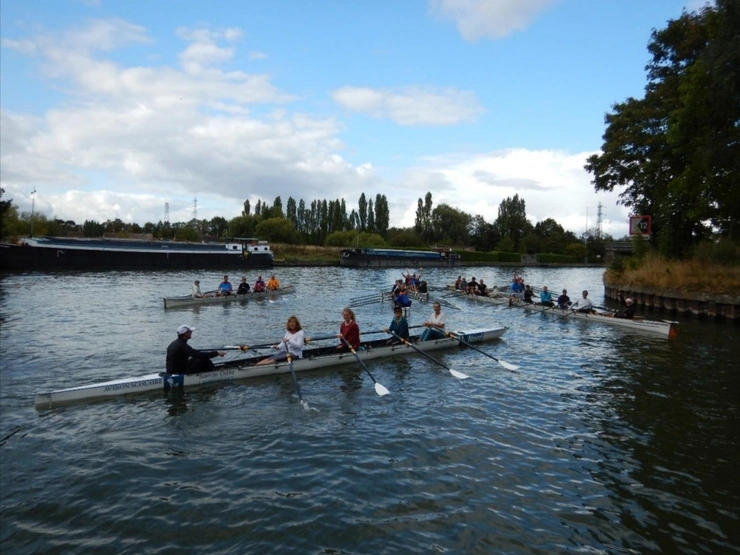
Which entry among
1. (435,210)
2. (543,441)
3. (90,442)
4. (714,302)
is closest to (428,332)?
(543,441)

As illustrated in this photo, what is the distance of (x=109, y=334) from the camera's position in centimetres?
2178

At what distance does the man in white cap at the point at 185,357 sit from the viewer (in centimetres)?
1408

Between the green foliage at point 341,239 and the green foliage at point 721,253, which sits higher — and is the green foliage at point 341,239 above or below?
above

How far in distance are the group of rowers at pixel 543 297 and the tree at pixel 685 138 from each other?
7957mm

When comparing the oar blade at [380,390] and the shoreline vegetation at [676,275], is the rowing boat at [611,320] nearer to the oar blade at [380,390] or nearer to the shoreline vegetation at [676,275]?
the shoreline vegetation at [676,275]

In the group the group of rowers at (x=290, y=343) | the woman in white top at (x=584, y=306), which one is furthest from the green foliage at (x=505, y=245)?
the group of rowers at (x=290, y=343)

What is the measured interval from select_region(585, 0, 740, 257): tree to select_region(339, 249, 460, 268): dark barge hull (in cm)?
5184

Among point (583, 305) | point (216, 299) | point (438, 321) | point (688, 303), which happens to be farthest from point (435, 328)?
point (688, 303)

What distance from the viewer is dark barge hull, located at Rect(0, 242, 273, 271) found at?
56500mm

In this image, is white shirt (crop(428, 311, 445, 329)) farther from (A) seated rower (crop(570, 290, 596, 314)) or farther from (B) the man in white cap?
(A) seated rower (crop(570, 290, 596, 314))

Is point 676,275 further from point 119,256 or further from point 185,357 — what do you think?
point 119,256

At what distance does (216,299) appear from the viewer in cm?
3381

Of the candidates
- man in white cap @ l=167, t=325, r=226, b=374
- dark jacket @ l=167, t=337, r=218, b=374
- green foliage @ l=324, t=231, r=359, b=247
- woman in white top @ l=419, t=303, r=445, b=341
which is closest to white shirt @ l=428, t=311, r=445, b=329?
woman in white top @ l=419, t=303, r=445, b=341

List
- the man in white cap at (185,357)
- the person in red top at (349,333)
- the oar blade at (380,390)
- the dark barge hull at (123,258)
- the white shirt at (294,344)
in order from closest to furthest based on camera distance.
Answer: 1. the man in white cap at (185,357)
2. the oar blade at (380,390)
3. the white shirt at (294,344)
4. the person in red top at (349,333)
5. the dark barge hull at (123,258)
